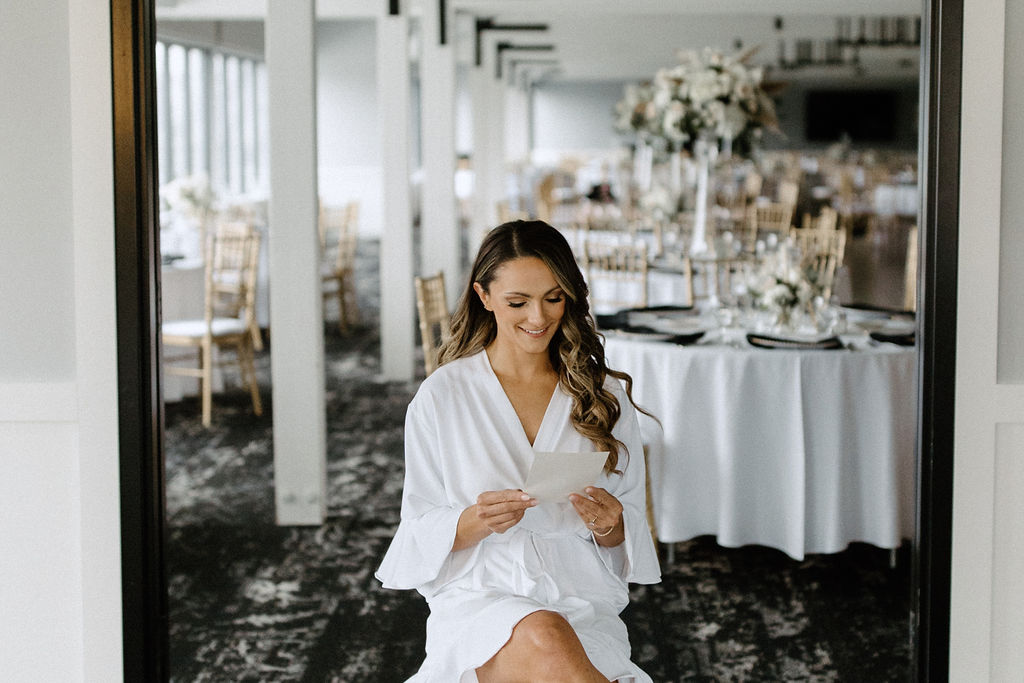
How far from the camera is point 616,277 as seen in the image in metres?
7.52

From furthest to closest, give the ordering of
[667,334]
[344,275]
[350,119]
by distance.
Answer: [350,119]
[344,275]
[667,334]

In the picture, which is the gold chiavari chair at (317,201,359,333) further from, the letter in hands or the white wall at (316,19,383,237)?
the white wall at (316,19,383,237)

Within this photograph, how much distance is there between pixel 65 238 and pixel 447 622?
3.98 ft

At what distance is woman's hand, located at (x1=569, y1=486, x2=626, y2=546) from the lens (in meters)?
2.41

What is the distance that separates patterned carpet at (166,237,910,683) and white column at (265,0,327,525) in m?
0.27

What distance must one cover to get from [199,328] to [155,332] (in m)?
4.41

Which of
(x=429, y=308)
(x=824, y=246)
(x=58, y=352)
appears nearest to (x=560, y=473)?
(x=58, y=352)

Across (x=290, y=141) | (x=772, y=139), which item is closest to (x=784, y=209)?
(x=290, y=141)

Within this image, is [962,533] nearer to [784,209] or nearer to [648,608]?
[648,608]

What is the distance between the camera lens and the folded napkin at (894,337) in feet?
15.0

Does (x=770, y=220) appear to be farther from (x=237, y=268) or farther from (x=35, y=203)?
(x=35, y=203)

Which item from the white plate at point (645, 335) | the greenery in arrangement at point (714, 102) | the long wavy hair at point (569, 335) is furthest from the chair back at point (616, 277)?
the long wavy hair at point (569, 335)

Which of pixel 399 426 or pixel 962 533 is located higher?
pixel 962 533

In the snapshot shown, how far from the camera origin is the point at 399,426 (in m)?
7.17
